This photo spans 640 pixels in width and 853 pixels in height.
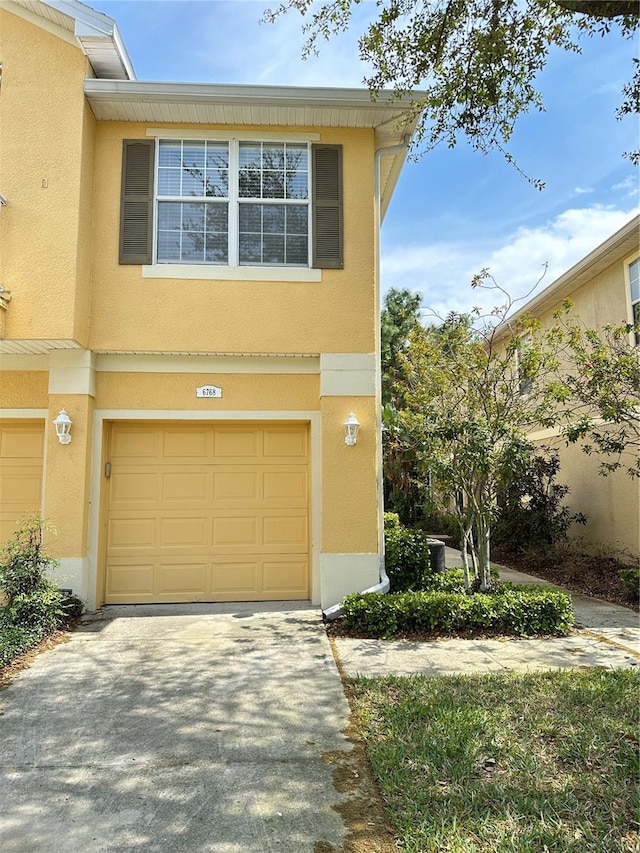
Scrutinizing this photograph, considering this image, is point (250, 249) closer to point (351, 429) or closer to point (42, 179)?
point (42, 179)

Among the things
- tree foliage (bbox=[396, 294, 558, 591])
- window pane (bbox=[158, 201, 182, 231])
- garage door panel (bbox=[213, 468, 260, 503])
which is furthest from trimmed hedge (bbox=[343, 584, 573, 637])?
window pane (bbox=[158, 201, 182, 231])

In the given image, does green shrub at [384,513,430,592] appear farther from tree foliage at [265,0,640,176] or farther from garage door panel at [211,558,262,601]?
tree foliage at [265,0,640,176]

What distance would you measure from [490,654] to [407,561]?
250cm

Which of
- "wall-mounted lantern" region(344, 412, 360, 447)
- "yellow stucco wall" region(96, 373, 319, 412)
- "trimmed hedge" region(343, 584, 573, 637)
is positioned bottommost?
"trimmed hedge" region(343, 584, 573, 637)

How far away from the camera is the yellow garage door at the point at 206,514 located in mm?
8117

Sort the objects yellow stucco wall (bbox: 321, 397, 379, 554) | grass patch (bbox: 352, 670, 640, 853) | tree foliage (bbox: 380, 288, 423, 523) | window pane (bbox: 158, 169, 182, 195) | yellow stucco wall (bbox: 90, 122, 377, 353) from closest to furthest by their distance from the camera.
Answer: grass patch (bbox: 352, 670, 640, 853) < yellow stucco wall (bbox: 321, 397, 379, 554) < yellow stucco wall (bbox: 90, 122, 377, 353) < window pane (bbox: 158, 169, 182, 195) < tree foliage (bbox: 380, 288, 423, 523)

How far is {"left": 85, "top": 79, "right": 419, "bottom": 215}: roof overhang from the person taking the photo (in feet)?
24.8

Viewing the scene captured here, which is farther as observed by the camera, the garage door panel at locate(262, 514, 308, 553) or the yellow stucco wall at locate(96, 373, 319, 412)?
the garage door panel at locate(262, 514, 308, 553)

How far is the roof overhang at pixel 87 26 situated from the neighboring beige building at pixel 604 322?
8272mm

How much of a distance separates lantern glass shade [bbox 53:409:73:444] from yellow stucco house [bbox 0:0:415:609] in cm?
3

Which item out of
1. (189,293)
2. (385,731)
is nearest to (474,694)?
(385,731)

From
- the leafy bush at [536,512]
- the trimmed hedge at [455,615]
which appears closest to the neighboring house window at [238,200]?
the trimmed hedge at [455,615]

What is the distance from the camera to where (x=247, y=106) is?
305 inches

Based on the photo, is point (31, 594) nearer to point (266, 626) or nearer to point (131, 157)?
point (266, 626)
